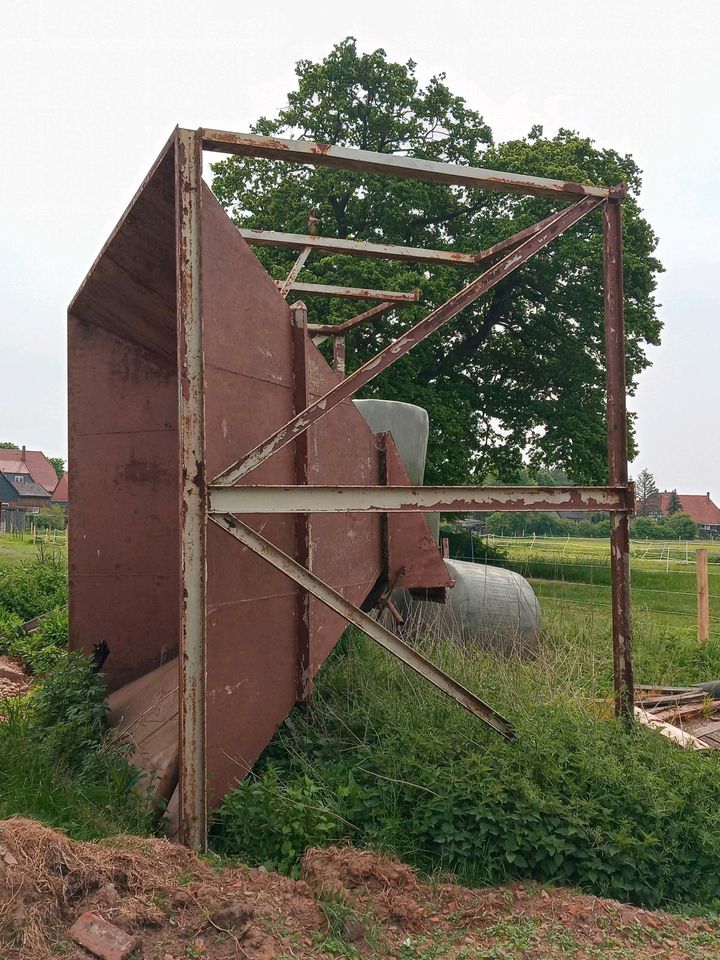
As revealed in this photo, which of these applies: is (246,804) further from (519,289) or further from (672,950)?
(519,289)

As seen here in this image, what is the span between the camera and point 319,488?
4.02 metres

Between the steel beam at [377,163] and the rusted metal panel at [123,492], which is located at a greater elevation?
the steel beam at [377,163]

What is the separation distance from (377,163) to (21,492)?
175 ft

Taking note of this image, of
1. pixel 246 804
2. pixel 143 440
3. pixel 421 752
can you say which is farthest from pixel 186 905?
pixel 143 440

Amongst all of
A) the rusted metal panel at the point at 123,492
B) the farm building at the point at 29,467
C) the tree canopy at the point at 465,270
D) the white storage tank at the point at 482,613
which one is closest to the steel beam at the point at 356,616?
the rusted metal panel at the point at 123,492

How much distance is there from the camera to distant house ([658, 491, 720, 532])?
52228mm

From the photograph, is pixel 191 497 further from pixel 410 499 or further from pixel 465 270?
pixel 465 270

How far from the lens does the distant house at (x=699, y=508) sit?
52228 millimetres

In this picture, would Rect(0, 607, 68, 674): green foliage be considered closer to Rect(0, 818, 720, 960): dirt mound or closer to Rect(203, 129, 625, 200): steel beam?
Rect(0, 818, 720, 960): dirt mound

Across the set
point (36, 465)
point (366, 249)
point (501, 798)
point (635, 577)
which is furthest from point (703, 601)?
point (36, 465)

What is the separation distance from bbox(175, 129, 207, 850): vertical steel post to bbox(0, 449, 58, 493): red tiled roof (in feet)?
180

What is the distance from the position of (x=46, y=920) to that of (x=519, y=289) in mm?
16873

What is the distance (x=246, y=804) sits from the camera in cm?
391

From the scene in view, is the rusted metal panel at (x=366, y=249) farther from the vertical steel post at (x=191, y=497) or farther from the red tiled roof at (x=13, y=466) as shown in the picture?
the red tiled roof at (x=13, y=466)
